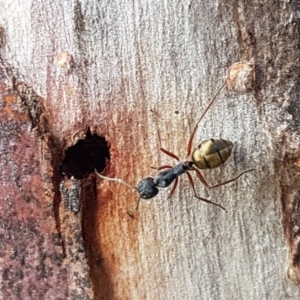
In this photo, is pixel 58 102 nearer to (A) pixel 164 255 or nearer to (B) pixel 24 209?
(B) pixel 24 209

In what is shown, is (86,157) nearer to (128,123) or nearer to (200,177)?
(128,123)

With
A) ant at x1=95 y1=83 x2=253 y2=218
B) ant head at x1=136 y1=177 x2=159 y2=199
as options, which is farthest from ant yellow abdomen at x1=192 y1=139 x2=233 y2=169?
ant head at x1=136 y1=177 x2=159 y2=199

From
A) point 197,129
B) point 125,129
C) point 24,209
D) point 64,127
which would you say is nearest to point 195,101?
point 197,129

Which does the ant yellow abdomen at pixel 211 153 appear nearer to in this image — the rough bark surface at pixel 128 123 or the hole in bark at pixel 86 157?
the rough bark surface at pixel 128 123

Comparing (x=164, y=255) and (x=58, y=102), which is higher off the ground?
(x=58, y=102)

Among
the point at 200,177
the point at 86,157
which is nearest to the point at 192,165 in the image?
the point at 200,177

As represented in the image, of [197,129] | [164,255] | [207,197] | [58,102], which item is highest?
[58,102]

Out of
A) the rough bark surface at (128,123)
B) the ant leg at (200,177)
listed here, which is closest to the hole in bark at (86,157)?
the rough bark surface at (128,123)

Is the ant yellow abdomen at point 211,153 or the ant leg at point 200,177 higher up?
the ant yellow abdomen at point 211,153
